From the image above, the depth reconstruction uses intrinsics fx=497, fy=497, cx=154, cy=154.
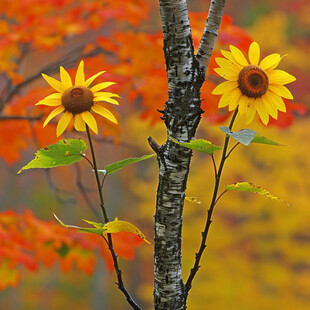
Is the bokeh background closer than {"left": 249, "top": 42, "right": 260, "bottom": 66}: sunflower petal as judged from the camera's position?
No

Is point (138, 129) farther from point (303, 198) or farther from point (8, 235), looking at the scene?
point (8, 235)

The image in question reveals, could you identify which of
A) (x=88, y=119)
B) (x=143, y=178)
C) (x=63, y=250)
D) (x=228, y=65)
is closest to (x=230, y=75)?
(x=228, y=65)

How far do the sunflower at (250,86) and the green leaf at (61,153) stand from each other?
0.27 m

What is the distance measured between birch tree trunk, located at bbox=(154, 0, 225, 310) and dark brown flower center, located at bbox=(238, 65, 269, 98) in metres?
0.11

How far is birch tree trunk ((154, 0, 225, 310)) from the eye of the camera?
946mm

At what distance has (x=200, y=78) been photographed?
967 millimetres

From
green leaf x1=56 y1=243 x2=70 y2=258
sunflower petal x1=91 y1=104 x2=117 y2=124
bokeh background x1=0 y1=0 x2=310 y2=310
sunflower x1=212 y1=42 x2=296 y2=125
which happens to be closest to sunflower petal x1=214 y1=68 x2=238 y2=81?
sunflower x1=212 y1=42 x2=296 y2=125

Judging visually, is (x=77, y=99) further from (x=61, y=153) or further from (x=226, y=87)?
(x=226, y=87)

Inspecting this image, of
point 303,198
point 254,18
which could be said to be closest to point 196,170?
point 303,198

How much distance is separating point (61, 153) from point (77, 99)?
11 centimetres

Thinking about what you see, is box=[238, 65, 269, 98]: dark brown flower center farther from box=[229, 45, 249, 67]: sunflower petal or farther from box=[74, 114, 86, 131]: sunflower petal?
box=[74, 114, 86, 131]: sunflower petal

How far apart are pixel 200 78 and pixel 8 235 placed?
1.85 metres

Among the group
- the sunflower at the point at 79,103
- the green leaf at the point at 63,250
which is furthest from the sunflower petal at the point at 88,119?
the green leaf at the point at 63,250

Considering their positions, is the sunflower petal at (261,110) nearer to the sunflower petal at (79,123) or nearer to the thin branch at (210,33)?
the thin branch at (210,33)
